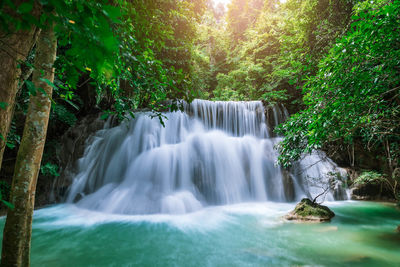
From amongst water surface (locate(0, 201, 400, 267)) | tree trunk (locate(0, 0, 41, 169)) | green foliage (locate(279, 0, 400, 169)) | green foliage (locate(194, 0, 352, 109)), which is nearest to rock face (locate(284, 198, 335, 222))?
water surface (locate(0, 201, 400, 267))

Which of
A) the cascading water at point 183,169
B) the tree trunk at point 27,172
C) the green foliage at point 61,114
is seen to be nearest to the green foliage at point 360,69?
the tree trunk at point 27,172

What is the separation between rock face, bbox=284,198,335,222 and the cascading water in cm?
166

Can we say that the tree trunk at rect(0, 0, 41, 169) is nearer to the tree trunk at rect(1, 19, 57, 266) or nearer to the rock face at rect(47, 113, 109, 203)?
the tree trunk at rect(1, 19, 57, 266)

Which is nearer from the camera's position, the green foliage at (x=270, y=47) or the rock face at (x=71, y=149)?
the green foliage at (x=270, y=47)

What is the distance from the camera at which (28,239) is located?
72.6 inches

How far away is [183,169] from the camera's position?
8664 mm

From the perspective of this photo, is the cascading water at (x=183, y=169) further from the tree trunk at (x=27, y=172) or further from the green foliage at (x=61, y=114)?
the tree trunk at (x=27, y=172)

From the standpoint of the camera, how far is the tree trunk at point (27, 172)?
1693 mm

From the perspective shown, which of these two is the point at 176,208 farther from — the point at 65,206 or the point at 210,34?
the point at 210,34

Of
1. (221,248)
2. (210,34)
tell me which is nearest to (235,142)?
(221,248)

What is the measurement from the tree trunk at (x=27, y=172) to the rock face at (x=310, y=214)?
587 centimetres

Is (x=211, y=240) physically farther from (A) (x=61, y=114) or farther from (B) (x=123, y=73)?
(A) (x=61, y=114)

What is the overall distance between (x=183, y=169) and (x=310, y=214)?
498 cm

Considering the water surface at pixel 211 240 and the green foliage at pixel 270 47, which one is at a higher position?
the green foliage at pixel 270 47
